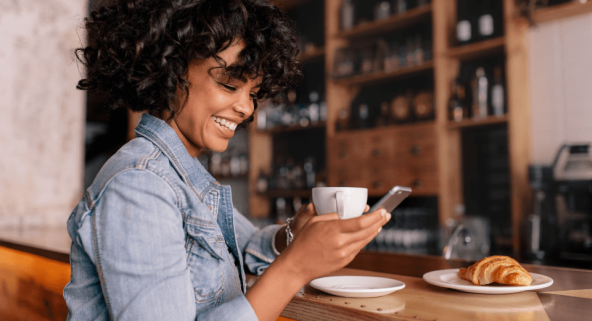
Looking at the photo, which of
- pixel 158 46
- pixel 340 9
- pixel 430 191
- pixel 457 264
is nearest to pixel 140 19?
pixel 158 46

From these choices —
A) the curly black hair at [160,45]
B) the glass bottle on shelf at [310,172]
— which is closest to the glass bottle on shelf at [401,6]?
the glass bottle on shelf at [310,172]

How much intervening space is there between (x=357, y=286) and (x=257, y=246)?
0.34m

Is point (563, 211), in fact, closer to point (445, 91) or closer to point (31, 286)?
point (445, 91)

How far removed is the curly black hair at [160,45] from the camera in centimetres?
78

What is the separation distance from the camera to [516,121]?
225 cm

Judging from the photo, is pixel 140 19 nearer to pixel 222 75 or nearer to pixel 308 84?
pixel 222 75

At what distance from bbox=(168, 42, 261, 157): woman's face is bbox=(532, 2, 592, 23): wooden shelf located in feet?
6.85

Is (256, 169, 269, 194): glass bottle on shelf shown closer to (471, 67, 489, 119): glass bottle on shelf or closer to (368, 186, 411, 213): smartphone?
(471, 67, 489, 119): glass bottle on shelf

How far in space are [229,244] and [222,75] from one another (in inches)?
13.0

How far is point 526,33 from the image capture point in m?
2.45

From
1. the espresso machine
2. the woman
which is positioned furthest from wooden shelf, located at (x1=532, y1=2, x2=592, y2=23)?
the woman

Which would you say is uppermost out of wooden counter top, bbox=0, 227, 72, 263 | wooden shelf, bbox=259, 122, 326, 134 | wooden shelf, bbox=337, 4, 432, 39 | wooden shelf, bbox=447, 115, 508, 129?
wooden shelf, bbox=337, 4, 432, 39

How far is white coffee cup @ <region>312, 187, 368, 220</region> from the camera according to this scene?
28.1 inches

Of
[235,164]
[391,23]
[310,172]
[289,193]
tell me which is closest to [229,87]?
[391,23]
